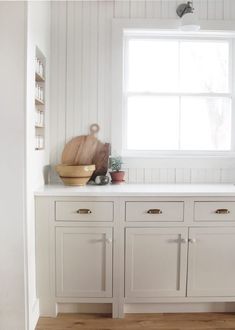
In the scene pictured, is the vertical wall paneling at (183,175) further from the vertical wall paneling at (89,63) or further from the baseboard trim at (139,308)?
the baseboard trim at (139,308)

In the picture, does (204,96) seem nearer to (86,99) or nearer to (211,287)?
(86,99)

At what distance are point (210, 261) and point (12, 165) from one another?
157 centimetres

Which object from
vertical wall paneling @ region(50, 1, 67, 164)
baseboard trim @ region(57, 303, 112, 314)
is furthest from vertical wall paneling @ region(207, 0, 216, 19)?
baseboard trim @ region(57, 303, 112, 314)

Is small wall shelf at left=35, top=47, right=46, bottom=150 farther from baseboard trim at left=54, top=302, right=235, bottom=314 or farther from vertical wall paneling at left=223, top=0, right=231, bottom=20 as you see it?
vertical wall paneling at left=223, top=0, right=231, bottom=20

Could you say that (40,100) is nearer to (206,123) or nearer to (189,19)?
(189,19)

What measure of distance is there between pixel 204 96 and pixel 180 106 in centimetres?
23

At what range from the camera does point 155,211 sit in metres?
2.35

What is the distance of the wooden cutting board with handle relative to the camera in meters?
2.83

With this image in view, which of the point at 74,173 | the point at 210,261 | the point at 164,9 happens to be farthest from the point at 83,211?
the point at 164,9

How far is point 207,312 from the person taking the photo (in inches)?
98.7

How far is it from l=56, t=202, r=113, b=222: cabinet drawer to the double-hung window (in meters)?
0.77

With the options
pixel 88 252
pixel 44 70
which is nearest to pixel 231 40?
pixel 44 70

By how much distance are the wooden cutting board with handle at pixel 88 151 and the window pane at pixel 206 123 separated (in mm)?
759

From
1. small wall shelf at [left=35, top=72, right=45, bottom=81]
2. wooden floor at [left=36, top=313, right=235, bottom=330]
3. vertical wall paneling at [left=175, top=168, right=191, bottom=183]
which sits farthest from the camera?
vertical wall paneling at [left=175, top=168, right=191, bottom=183]
